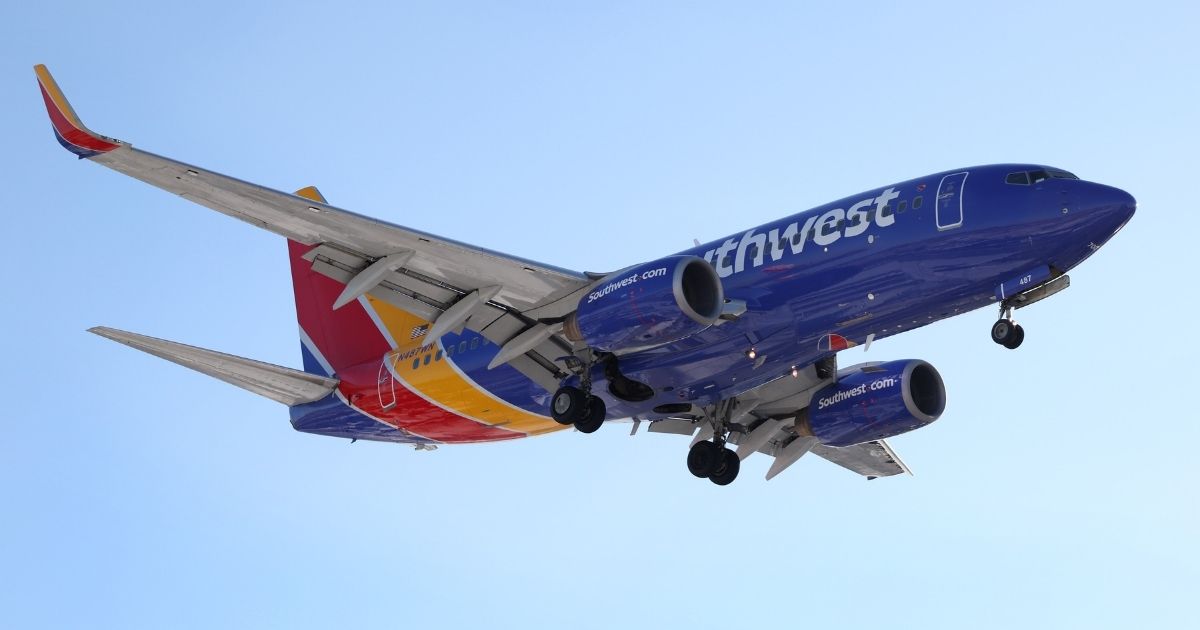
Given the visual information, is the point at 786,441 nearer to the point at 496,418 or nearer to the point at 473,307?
the point at 496,418

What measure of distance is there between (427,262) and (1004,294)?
431 inches

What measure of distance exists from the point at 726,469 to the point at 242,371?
11.2m

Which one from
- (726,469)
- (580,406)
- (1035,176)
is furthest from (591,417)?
(1035,176)

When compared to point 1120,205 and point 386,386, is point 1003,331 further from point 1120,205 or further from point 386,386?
point 386,386

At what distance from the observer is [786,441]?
35344 mm

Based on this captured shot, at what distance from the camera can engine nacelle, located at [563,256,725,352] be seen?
27203 millimetres

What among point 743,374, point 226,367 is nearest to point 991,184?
point 743,374

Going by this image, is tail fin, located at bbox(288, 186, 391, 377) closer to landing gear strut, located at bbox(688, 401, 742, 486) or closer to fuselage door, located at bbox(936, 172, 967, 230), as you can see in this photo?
landing gear strut, located at bbox(688, 401, 742, 486)

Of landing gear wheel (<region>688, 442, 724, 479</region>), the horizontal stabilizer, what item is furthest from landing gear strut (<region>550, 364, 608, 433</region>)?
the horizontal stabilizer

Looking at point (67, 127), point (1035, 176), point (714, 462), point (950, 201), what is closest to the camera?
point (67, 127)

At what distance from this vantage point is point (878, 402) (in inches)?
1282

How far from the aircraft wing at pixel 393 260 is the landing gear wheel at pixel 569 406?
1.01 meters

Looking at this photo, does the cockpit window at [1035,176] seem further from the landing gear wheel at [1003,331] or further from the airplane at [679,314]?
the landing gear wheel at [1003,331]

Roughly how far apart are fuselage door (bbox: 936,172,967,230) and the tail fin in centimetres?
1391
